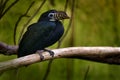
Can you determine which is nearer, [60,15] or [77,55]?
[77,55]

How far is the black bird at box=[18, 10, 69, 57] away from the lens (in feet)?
5.65

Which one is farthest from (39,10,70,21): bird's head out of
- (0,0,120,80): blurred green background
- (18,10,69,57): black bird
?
(0,0,120,80): blurred green background

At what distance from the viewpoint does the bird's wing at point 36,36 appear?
1727 millimetres

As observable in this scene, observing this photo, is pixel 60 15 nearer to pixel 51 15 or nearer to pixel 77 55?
pixel 51 15

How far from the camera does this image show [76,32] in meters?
1.93

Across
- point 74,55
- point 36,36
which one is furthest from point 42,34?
point 74,55

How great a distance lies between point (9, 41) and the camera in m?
1.81

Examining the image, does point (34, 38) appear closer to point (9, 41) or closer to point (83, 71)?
point (9, 41)

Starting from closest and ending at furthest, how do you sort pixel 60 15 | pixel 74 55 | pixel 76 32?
pixel 74 55, pixel 60 15, pixel 76 32

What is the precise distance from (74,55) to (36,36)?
191 mm

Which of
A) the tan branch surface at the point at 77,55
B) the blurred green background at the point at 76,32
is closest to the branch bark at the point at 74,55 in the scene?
the tan branch surface at the point at 77,55

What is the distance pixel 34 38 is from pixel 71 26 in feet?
0.81

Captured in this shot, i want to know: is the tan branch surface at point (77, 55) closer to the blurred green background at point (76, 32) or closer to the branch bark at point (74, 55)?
the branch bark at point (74, 55)

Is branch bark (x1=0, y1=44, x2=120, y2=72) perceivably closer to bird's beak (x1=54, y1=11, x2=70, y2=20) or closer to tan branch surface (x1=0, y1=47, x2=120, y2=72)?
tan branch surface (x1=0, y1=47, x2=120, y2=72)
